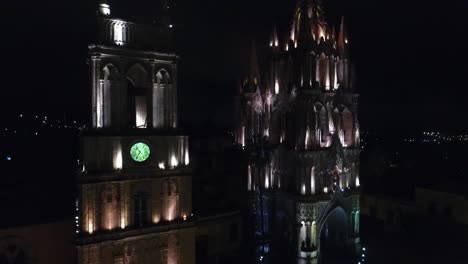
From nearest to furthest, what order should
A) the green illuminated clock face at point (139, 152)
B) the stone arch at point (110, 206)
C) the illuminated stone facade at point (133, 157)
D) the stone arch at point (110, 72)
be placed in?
1. the illuminated stone facade at point (133, 157)
2. the stone arch at point (110, 206)
3. the stone arch at point (110, 72)
4. the green illuminated clock face at point (139, 152)

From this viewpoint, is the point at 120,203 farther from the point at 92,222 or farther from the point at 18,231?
the point at 18,231

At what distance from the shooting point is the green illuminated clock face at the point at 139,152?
Result: 2886cm

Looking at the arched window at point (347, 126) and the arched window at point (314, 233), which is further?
the arched window at point (347, 126)

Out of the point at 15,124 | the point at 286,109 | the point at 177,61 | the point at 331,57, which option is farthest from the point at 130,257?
the point at 15,124

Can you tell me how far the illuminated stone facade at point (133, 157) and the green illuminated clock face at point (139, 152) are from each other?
0.08 meters

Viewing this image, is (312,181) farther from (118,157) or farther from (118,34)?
(118,34)

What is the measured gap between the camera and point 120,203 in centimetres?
2819

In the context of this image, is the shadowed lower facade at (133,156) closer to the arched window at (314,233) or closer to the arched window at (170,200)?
the arched window at (170,200)

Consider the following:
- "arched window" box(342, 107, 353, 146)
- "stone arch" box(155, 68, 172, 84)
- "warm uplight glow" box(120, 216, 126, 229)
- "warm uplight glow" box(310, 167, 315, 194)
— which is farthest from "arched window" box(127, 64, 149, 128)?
"arched window" box(342, 107, 353, 146)

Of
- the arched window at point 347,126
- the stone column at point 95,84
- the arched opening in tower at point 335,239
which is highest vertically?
the stone column at point 95,84

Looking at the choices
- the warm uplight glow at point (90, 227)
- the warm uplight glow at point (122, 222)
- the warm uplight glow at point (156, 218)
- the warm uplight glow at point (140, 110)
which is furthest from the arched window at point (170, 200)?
the warm uplight glow at point (140, 110)

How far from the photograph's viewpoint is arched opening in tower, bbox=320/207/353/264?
40281 mm

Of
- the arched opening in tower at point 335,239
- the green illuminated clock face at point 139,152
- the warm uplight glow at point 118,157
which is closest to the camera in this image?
the warm uplight glow at point 118,157

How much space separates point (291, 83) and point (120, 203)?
22799 mm
